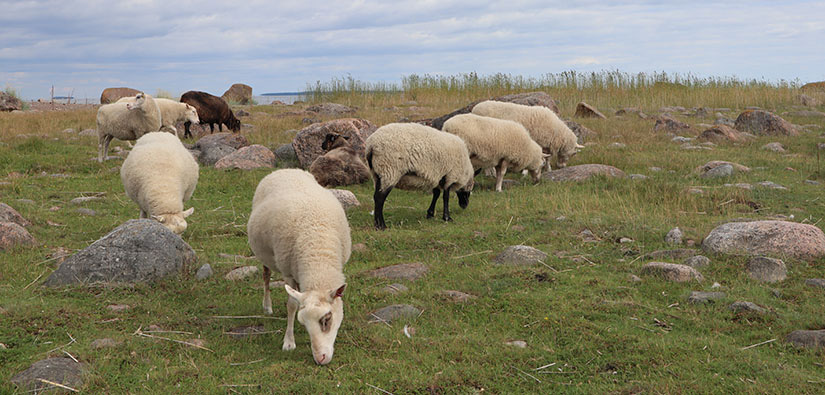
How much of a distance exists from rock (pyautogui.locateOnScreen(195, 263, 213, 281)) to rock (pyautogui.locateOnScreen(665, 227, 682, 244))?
585cm

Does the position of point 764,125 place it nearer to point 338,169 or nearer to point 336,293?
point 338,169

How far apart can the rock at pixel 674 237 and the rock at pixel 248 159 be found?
9408mm

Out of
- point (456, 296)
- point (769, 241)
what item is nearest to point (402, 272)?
point (456, 296)

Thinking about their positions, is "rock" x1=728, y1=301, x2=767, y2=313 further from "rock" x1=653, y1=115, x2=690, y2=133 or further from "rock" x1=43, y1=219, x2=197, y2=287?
"rock" x1=653, y1=115, x2=690, y2=133

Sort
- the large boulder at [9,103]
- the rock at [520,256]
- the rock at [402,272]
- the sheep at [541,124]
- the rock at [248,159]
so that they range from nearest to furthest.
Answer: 1. the rock at [402,272]
2. the rock at [520,256]
3. the rock at [248,159]
4. the sheep at [541,124]
5. the large boulder at [9,103]

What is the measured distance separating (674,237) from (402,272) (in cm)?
379

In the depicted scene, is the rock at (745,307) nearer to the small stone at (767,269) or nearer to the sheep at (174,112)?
the small stone at (767,269)

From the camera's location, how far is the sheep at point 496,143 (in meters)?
12.5

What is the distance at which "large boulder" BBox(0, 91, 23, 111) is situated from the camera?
28.6 meters

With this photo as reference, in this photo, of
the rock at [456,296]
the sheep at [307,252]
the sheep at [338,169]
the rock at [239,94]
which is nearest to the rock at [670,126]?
the sheep at [338,169]

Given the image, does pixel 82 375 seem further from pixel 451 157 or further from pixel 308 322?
pixel 451 157

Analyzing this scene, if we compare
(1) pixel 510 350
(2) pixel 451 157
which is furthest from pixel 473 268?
(2) pixel 451 157

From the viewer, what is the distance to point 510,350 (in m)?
5.46

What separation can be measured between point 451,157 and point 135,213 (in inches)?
212
